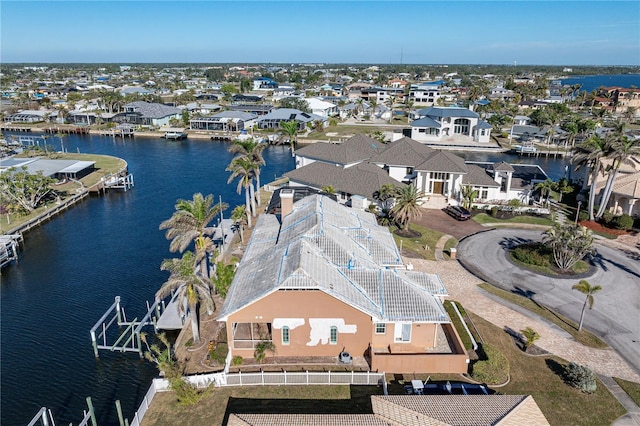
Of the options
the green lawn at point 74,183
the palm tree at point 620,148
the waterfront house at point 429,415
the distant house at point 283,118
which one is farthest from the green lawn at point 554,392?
the distant house at point 283,118

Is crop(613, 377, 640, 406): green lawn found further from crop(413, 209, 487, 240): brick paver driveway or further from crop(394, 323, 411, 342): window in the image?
crop(413, 209, 487, 240): brick paver driveway

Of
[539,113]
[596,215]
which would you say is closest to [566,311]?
[596,215]

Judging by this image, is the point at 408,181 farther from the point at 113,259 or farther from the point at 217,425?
the point at 217,425

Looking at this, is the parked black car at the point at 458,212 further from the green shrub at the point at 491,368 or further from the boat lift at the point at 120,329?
the boat lift at the point at 120,329

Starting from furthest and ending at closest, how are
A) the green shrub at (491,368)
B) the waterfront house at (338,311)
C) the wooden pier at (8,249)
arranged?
1. the wooden pier at (8,249)
2. the waterfront house at (338,311)
3. the green shrub at (491,368)

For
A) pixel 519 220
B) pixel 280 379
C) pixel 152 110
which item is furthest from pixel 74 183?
pixel 519 220

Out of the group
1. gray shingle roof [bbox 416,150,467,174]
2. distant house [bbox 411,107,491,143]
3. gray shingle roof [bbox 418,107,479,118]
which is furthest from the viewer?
gray shingle roof [bbox 418,107,479,118]

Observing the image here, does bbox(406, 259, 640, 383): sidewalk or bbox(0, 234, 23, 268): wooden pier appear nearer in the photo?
bbox(406, 259, 640, 383): sidewalk

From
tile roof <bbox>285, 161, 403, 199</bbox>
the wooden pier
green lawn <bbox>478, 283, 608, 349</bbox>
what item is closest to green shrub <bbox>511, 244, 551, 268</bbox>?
green lawn <bbox>478, 283, 608, 349</bbox>
